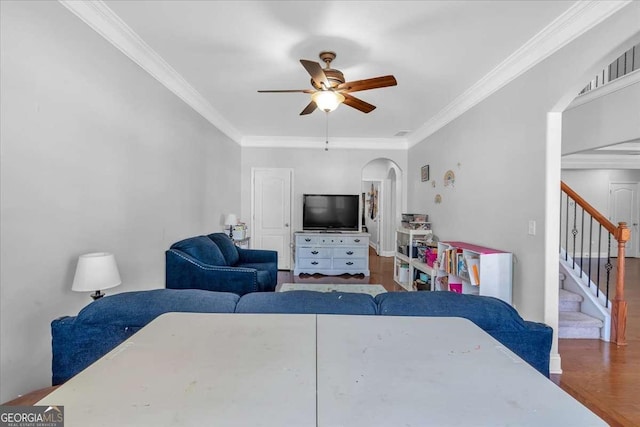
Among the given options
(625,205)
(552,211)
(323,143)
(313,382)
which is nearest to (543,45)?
(552,211)

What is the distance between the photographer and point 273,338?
99 centimetres

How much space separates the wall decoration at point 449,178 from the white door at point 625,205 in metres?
6.16

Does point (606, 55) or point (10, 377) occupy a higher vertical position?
point (606, 55)

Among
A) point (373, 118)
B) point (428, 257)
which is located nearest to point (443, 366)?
point (428, 257)

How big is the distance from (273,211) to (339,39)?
3.88 metres

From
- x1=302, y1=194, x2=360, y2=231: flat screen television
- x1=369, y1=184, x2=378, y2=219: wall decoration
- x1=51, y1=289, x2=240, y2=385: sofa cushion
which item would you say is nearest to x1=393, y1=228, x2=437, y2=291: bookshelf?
x1=302, y1=194, x2=360, y2=231: flat screen television

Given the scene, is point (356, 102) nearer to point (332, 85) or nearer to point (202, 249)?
point (332, 85)

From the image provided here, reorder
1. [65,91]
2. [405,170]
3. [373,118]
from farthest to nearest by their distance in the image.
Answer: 1. [405,170]
2. [373,118]
3. [65,91]

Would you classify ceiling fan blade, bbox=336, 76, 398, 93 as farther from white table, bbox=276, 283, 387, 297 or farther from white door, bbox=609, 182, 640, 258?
white door, bbox=609, 182, 640, 258

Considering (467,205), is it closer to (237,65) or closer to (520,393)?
(237,65)

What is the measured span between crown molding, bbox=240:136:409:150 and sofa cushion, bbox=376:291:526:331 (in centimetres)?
464

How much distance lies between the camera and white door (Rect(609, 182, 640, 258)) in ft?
24.1

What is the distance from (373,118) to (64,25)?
11.6 ft

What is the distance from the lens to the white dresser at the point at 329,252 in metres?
5.38
